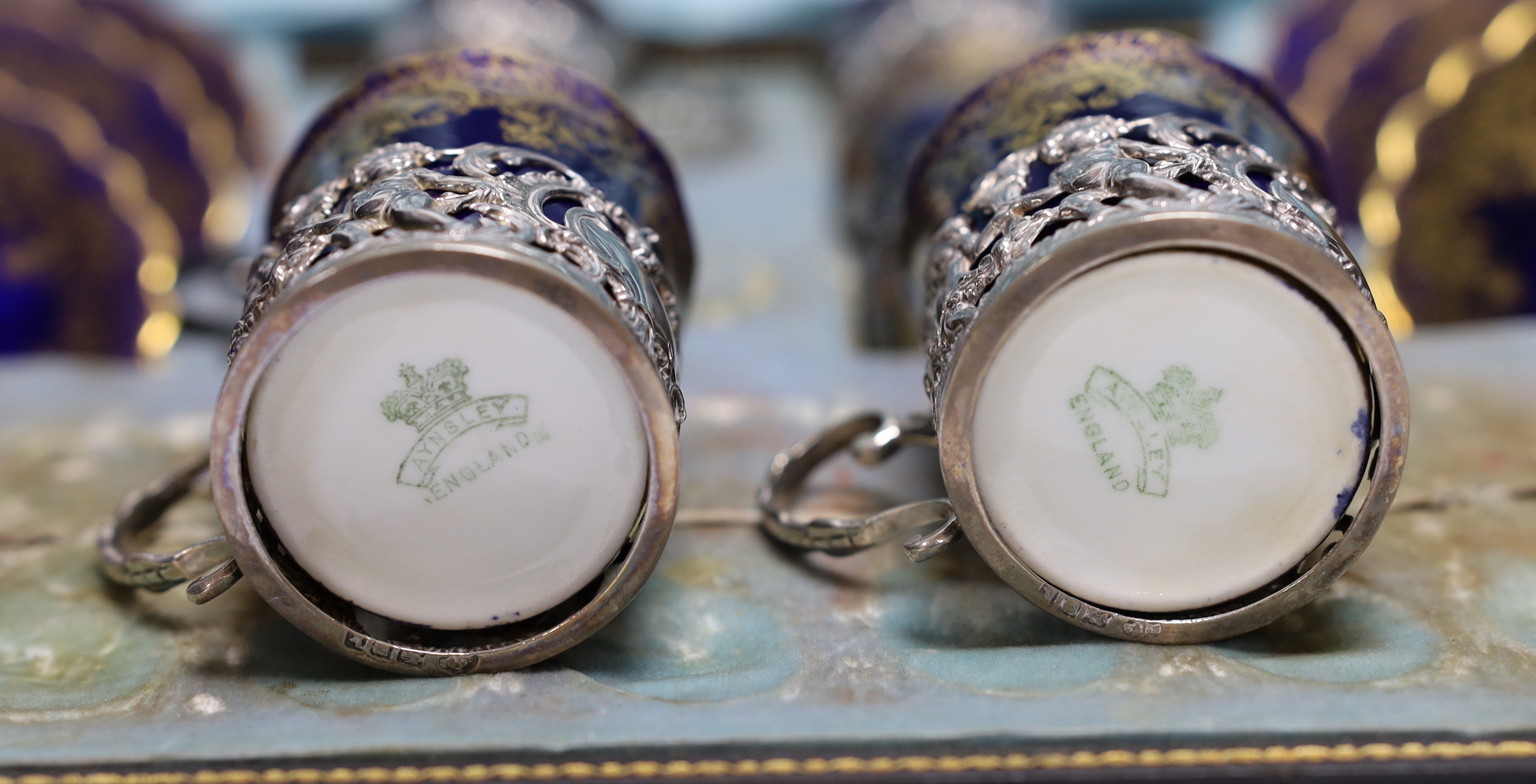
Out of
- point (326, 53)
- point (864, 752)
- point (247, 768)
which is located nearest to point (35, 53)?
point (326, 53)

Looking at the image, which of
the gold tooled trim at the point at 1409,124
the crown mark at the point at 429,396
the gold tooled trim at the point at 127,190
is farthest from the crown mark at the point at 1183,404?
the gold tooled trim at the point at 127,190

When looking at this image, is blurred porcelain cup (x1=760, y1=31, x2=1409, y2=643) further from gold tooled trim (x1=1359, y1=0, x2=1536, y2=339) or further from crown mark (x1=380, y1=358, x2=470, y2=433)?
gold tooled trim (x1=1359, y1=0, x2=1536, y2=339)

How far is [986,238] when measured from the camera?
18.5 inches

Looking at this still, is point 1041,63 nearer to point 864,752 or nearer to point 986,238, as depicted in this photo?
point 986,238

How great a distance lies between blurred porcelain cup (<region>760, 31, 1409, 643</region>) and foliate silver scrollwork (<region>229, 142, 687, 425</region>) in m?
0.14

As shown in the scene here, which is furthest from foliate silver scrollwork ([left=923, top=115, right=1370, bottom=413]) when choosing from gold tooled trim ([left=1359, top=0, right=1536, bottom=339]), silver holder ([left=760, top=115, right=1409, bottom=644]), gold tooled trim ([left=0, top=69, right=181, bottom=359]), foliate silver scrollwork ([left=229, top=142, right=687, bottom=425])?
gold tooled trim ([left=0, top=69, right=181, bottom=359])

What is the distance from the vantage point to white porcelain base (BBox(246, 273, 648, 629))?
0.42 meters

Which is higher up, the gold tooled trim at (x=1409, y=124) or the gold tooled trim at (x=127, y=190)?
the gold tooled trim at (x=127, y=190)

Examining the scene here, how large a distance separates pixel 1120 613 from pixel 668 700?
20 cm

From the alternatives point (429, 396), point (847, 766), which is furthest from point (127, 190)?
point (847, 766)

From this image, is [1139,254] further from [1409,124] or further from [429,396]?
[1409,124]

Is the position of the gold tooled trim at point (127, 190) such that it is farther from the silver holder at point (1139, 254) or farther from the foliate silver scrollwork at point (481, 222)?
the silver holder at point (1139, 254)

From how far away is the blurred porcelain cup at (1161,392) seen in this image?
42 centimetres

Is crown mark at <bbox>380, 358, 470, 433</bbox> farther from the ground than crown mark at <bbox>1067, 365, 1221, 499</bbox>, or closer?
farther from the ground
